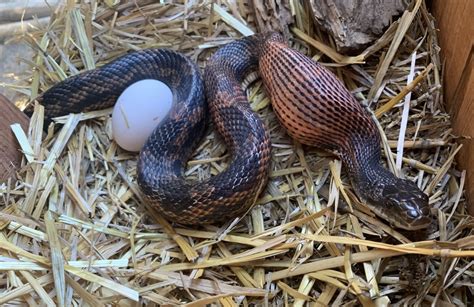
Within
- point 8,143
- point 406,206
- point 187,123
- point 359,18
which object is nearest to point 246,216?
point 187,123

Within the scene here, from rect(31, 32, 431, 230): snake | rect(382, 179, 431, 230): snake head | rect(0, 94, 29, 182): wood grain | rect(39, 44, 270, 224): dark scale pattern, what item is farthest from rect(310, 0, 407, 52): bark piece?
rect(0, 94, 29, 182): wood grain

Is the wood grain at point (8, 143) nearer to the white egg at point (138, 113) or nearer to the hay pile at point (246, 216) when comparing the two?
the hay pile at point (246, 216)

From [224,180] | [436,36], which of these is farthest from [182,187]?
[436,36]

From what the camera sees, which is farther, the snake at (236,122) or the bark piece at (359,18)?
the bark piece at (359,18)

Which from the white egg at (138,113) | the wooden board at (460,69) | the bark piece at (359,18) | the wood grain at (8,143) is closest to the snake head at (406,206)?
the wooden board at (460,69)

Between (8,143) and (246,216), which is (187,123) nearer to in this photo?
(246,216)

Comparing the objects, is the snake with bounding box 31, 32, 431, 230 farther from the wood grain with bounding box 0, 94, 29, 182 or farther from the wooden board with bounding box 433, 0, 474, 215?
the wooden board with bounding box 433, 0, 474, 215
